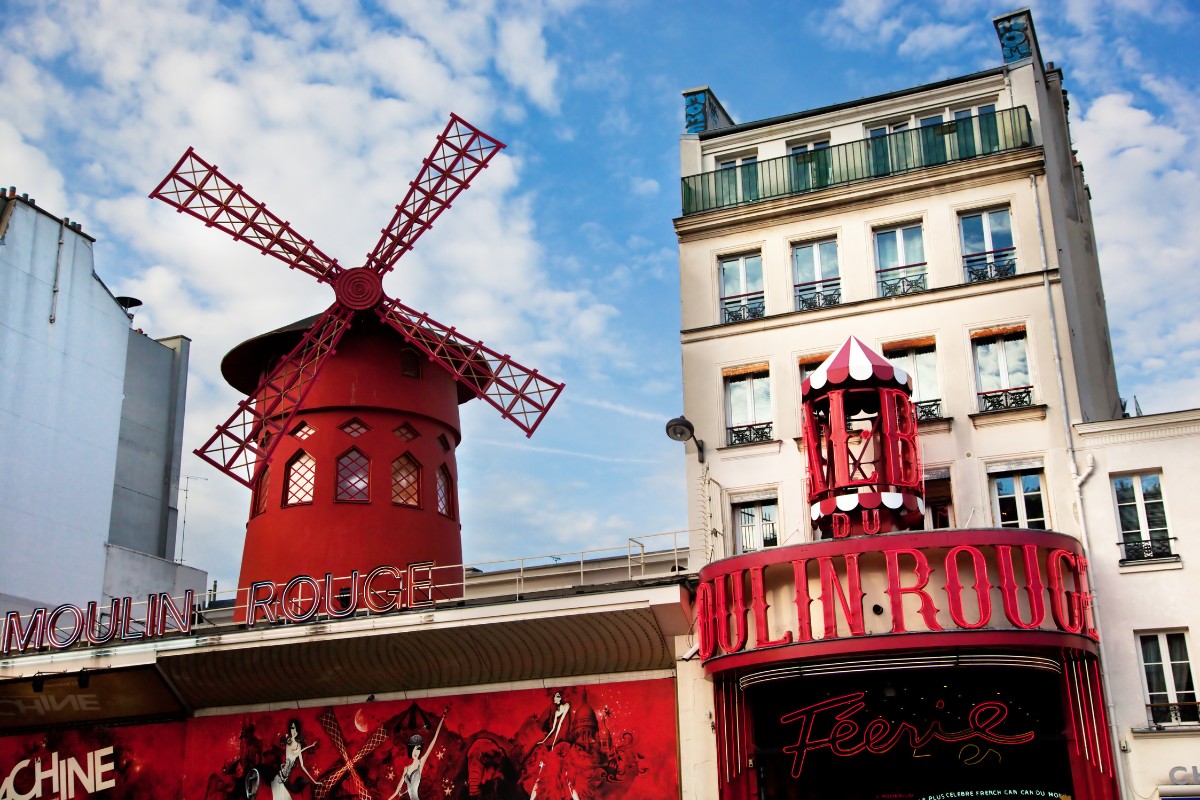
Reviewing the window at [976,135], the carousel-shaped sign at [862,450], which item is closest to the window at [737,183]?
the window at [976,135]

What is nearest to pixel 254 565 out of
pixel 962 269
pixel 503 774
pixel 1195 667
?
pixel 503 774

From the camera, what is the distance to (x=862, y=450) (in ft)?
41.8

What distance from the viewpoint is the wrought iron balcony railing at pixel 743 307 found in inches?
597

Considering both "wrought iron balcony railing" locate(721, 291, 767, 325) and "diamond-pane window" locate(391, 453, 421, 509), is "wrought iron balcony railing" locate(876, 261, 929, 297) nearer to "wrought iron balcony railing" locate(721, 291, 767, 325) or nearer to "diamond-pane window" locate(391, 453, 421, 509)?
"wrought iron balcony railing" locate(721, 291, 767, 325)

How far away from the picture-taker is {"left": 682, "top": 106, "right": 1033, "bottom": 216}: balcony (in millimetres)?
14609

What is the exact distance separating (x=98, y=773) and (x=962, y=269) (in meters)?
12.9

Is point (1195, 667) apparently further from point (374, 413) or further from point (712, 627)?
point (374, 413)

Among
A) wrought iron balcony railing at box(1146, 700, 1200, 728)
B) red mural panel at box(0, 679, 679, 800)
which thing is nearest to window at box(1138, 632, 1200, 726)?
wrought iron balcony railing at box(1146, 700, 1200, 728)

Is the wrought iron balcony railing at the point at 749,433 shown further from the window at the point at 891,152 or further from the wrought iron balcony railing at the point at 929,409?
the window at the point at 891,152

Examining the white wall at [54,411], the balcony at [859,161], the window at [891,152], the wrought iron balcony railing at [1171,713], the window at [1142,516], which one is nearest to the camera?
the wrought iron balcony railing at [1171,713]

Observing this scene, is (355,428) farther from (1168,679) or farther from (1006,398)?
(1168,679)

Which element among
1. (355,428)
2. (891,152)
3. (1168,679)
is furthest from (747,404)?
(355,428)

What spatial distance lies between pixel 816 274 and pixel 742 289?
2.98 ft

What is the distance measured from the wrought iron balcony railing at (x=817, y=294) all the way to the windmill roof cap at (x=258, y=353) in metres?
6.19
